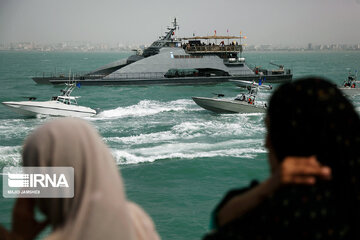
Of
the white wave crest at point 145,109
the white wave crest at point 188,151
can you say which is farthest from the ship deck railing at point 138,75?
the white wave crest at point 188,151

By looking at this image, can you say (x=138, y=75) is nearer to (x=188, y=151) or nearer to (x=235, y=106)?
(x=235, y=106)

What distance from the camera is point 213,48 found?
52.8 metres

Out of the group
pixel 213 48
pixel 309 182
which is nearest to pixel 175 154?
pixel 309 182

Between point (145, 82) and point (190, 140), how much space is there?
27166 mm

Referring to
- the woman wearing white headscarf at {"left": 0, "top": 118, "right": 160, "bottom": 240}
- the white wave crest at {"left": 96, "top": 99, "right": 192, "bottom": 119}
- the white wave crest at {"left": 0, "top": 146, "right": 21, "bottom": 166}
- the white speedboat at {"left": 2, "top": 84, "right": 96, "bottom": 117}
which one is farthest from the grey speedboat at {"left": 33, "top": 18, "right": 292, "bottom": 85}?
the woman wearing white headscarf at {"left": 0, "top": 118, "right": 160, "bottom": 240}

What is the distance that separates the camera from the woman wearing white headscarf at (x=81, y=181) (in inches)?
45.0

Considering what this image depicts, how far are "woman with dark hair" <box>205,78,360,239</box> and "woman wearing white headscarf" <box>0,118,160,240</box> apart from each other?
334mm

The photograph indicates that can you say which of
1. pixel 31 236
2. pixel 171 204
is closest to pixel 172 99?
pixel 171 204

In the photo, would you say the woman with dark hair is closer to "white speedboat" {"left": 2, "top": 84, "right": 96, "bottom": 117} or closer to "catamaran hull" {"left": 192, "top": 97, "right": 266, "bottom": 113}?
"catamaran hull" {"left": 192, "top": 97, "right": 266, "bottom": 113}

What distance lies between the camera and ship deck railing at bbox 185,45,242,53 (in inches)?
2062

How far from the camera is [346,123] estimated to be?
125 cm

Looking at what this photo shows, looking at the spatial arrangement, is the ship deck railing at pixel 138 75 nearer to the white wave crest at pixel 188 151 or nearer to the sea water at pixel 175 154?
the sea water at pixel 175 154

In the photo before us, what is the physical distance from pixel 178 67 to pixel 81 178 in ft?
161

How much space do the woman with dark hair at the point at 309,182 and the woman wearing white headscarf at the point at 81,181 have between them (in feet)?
1.10
